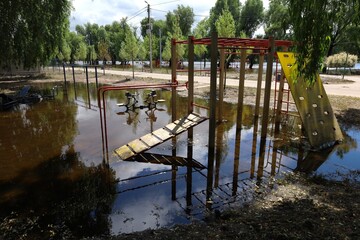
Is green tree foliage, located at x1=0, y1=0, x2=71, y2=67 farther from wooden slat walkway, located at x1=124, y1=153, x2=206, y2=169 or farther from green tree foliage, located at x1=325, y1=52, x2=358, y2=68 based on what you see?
green tree foliage, located at x1=325, y1=52, x2=358, y2=68

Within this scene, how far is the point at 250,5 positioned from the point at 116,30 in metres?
36.2

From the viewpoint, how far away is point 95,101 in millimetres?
14203

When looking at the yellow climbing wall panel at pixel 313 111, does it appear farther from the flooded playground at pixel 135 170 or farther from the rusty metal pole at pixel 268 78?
the rusty metal pole at pixel 268 78

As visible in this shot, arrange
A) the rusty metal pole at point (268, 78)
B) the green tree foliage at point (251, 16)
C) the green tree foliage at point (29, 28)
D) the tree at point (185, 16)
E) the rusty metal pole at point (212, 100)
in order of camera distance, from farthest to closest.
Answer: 1. the tree at point (185, 16)
2. the green tree foliage at point (251, 16)
3. the green tree foliage at point (29, 28)
4. the rusty metal pole at point (268, 78)
5. the rusty metal pole at point (212, 100)

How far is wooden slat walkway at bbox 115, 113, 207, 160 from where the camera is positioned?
6283mm

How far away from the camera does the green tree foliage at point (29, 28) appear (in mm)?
11484

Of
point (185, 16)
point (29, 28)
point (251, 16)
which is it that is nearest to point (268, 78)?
point (29, 28)

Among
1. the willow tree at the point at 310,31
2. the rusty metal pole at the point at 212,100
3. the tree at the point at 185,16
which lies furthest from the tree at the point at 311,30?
the tree at the point at 185,16

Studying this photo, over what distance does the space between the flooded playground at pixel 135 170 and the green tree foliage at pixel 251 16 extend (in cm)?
3639

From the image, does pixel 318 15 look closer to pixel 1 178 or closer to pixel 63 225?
pixel 63 225

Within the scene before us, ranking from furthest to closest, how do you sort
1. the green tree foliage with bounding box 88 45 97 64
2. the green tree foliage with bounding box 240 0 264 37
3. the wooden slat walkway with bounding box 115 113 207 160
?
1. the green tree foliage with bounding box 88 45 97 64
2. the green tree foliage with bounding box 240 0 264 37
3. the wooden slat walkway with bounding box 115 113 207 160

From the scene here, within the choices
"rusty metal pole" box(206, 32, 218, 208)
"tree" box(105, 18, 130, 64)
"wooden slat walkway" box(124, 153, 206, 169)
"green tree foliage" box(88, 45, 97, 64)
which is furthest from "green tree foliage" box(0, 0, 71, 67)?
"tree" box(105, 18, 130, 64)

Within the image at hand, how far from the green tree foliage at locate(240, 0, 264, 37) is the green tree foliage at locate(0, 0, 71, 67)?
33546 millimetres

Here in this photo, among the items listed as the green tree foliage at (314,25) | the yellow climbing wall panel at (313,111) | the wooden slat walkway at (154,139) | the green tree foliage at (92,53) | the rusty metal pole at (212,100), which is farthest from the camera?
the green tree foliage at (92,53)
